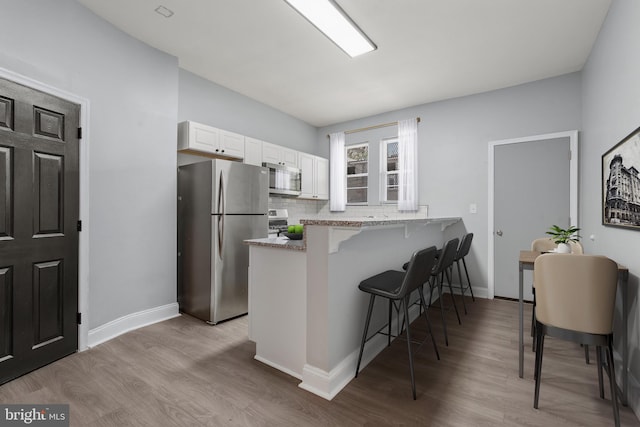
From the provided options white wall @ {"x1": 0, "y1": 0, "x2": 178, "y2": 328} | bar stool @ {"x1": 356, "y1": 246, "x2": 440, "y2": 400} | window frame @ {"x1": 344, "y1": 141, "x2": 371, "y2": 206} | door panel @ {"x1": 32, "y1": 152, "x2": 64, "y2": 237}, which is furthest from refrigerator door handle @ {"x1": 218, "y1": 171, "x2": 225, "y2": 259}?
window frame @ {"x1": 344, "y1": 141, "x2": 371, "y2": 206}

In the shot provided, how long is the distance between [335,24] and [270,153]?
214 centimetres

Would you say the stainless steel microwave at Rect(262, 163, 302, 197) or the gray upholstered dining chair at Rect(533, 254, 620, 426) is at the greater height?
the stainless steel microwave at Rect(262, 163, 302, 197)

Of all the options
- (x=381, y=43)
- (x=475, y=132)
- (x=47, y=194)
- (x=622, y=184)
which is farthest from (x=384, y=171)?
(x=47, y=194)

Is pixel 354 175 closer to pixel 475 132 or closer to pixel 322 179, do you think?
pixel 322 179

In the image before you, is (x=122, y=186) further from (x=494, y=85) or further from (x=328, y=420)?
(x=494, y=85)

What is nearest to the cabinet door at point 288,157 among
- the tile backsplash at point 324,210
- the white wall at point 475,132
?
the tile backsplash at point 324,210

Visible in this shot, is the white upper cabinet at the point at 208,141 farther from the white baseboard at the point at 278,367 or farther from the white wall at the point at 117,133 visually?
the white baseboard at the point at 278,367

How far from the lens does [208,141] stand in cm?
361

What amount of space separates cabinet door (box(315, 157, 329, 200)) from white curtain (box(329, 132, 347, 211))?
0.36 feet

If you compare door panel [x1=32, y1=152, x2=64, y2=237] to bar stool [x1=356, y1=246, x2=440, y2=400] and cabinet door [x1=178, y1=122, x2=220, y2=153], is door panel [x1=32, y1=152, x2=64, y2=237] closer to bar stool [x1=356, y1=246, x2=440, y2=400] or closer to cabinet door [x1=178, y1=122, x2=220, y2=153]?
cabinet door [x1=178, y1=122, x2=220, y2=153]

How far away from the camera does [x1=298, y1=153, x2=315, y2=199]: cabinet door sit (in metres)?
5.13


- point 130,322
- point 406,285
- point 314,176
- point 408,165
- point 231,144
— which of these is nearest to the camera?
point 406,285

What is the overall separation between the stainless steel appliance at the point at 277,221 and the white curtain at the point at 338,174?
1116mm

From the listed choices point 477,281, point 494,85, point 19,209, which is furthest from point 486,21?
point 19,209
